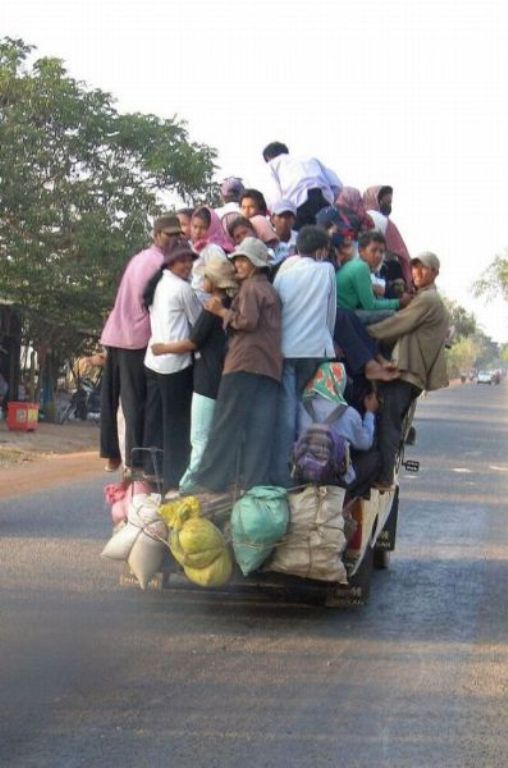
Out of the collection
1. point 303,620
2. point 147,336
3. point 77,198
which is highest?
point 77,198

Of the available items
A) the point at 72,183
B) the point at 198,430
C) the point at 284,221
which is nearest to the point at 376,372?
the point at 198,430

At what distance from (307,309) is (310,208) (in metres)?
1.78

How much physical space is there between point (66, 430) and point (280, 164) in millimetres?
19947

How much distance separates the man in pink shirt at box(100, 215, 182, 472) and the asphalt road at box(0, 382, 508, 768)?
120 centimetres

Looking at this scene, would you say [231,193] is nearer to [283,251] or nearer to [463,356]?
[283,251]

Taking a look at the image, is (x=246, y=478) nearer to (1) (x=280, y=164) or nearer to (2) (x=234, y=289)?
(2) (x=234, y=289)

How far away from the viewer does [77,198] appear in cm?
2555

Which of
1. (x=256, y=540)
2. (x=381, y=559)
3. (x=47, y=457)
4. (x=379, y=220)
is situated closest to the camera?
(x=256, y=540)

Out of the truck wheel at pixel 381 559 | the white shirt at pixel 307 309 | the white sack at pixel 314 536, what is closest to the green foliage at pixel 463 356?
the truck wheel at pixel 381 559

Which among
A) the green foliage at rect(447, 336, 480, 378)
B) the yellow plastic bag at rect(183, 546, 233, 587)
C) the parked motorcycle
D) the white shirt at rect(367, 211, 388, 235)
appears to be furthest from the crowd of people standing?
the green foliage at rect(447, 336, 480, 378)

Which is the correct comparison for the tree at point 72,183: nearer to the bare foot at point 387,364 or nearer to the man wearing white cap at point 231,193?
the man wearing white cap at point 231,193

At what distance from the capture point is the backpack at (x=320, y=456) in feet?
24.6

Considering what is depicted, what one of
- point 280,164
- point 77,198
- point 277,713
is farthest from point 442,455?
point 277,713

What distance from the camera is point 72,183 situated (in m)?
25.8
